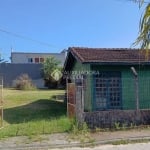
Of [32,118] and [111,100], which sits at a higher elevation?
[111,100]

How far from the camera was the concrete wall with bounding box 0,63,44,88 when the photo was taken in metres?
43.2

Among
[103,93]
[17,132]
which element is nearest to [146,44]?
[17,132]

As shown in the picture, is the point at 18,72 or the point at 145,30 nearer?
the point at 145,30

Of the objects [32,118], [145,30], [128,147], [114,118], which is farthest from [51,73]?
[145,30]

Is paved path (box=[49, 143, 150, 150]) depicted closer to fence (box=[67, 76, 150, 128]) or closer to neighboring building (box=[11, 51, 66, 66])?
fence (box=[67, 76, 150, 128])

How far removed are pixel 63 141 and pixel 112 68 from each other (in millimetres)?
7679

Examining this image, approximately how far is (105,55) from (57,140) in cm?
825

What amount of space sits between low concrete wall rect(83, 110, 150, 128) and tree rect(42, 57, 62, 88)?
26.2 m

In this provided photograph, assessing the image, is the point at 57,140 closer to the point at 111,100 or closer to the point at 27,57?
the point at 111,100

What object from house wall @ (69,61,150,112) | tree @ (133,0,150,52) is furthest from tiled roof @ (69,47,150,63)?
tree @ (133,0,150,52)

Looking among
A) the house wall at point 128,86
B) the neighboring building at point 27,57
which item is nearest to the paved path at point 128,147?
the house wall at point 128,86

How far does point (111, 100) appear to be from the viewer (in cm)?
1614

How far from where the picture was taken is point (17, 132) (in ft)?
38.3

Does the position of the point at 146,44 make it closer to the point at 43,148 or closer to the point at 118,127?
the point at 43,148
